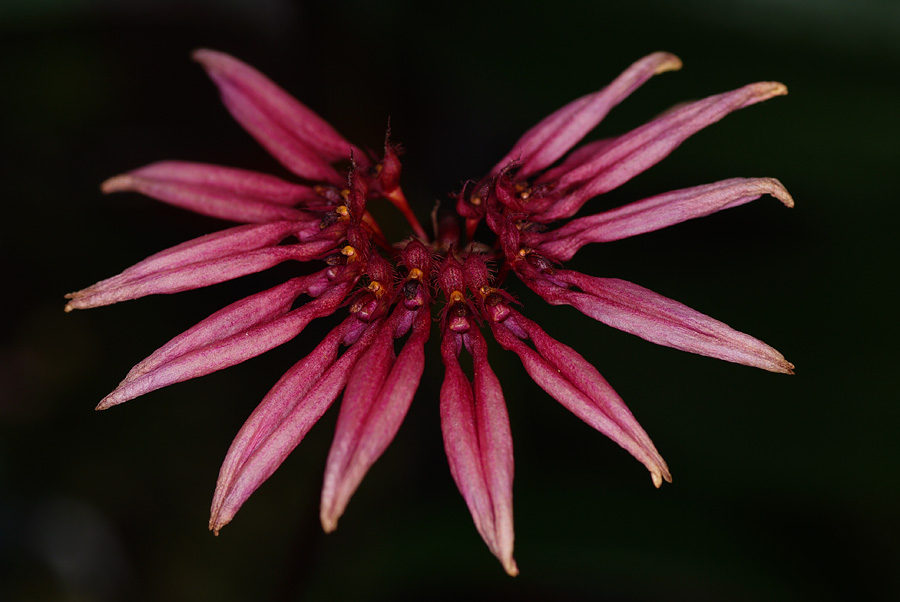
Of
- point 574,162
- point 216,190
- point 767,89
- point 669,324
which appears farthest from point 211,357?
point 767,89

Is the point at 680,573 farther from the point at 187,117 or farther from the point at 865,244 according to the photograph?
the point at 187,117

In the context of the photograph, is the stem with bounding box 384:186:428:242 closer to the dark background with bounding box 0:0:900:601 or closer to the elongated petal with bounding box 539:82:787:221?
the elongated petal with bounding box 539:82:787:221

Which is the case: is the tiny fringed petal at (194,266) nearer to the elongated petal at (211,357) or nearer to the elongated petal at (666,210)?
the elongated petal at (211,357)

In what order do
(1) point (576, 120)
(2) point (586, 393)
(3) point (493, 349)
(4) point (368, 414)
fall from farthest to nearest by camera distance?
1. (3) point (493, 349)
2. (1) point (576, 120)
3. (2) point (586, 393)
4. (4) point (368, 414)

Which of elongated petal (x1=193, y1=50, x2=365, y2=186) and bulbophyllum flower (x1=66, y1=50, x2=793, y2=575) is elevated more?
elongated petal (x1=193, y1=50, x2=365, y2=186)

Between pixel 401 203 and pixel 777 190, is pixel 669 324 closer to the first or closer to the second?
pixel 777 190

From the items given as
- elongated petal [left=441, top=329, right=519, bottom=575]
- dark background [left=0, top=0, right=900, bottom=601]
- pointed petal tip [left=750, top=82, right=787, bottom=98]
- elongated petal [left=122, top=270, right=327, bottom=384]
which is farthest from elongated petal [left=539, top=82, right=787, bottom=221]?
dark background [left=0, top=0, right=900, bottom=601]
